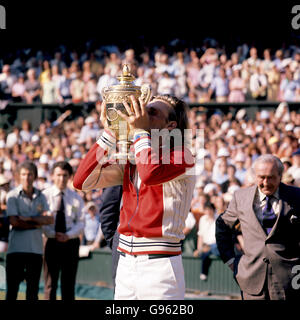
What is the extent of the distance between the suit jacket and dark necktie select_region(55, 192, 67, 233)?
9.08ft

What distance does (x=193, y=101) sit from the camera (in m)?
15.4

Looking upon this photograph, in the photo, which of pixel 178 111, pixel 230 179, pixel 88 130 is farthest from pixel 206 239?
pixel 178 111

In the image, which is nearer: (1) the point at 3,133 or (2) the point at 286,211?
(2) the point at 286,211

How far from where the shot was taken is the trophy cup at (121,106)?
11.9 feet

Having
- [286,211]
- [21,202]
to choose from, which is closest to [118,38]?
[21,202]

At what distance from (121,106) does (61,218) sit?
12.9 ft

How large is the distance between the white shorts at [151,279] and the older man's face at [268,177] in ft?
4.80

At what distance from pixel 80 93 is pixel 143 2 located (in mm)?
3327

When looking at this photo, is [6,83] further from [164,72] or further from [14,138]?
[164,72]

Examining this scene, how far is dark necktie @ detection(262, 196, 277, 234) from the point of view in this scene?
16.1ft

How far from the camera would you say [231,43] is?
54.7 feet

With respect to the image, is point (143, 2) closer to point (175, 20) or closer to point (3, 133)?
point (175, 20)

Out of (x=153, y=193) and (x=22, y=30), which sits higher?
(x=22, y=30)

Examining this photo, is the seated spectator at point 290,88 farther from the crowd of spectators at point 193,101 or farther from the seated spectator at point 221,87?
the seated spectator at point 221,87
